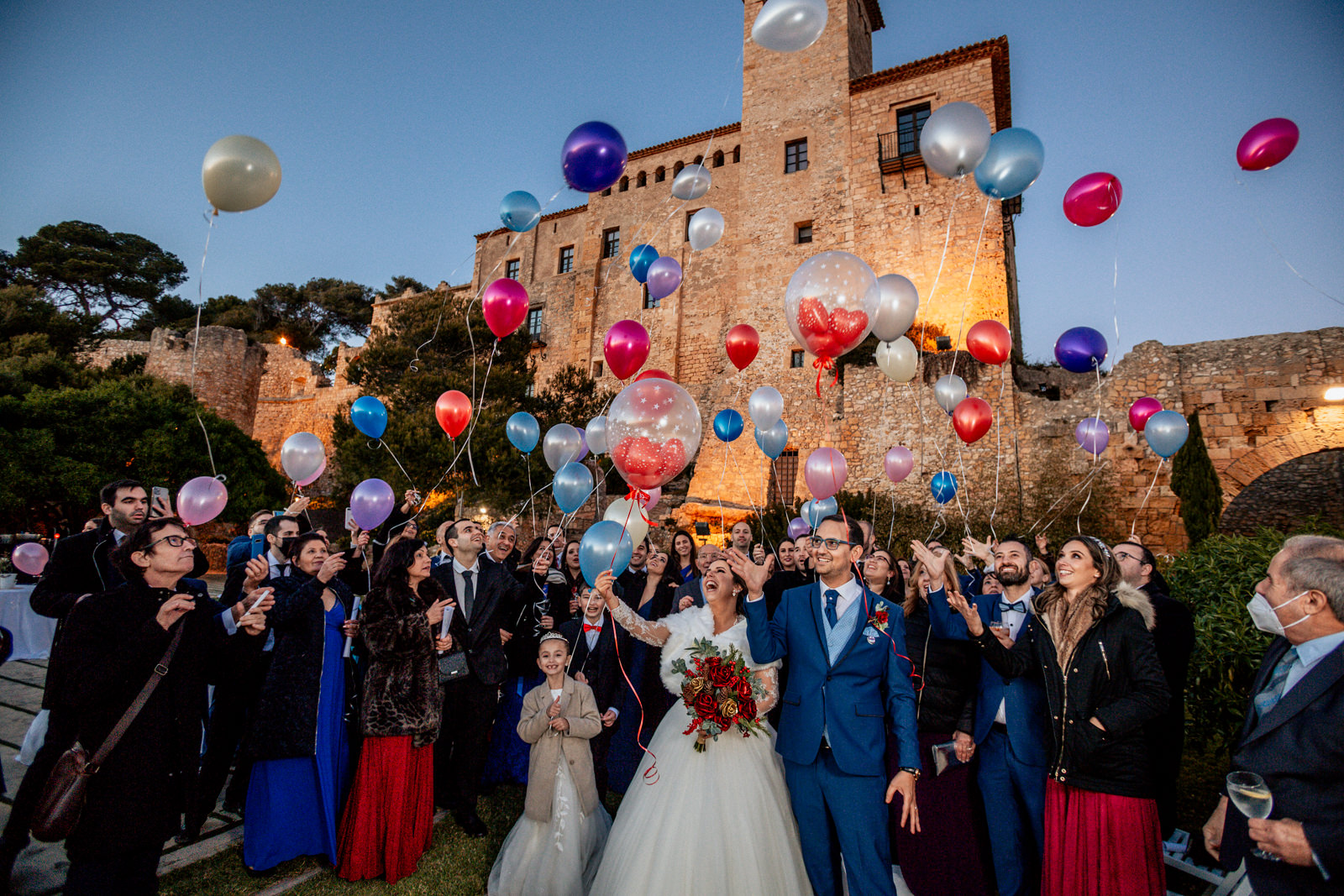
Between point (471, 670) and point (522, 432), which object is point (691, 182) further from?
point (471, 670)

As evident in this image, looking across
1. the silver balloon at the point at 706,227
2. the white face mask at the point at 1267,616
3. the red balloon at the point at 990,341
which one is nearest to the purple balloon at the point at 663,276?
the silver balloon at the point at 706,227

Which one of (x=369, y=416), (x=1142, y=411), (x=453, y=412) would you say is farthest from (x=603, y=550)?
(x=1142, y=411)

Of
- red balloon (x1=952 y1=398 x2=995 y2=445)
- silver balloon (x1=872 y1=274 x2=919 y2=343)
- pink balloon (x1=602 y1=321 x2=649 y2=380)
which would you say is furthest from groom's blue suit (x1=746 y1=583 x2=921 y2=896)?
red balloon (x1=952 y1=398 x2=995 y2=445)

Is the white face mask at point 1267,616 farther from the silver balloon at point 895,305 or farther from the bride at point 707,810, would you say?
the silver balloon at point 895,305

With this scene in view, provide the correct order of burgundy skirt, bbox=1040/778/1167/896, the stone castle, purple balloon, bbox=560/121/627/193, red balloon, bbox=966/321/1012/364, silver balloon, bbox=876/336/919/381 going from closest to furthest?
1. burgundy skirt, bbox=1040/778/1167/896
2. purple balloon, bbox=560/121/627/193
3. red balloon, bbox=966/321/1012/364
4. silver balloon, bbox=876/336/919/381
5. the stone castle

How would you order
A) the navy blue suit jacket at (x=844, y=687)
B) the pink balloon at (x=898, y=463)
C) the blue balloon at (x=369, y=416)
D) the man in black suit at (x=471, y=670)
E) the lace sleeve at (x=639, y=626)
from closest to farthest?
the navy blue suit jacket at (x=844, y=687)
the lace sleeve at (x=639, y=626)
the man in black suit at (x=471, y=670)
the blue balloon at (x=369, y=416)
the pink balloon at (x=898, y=463)

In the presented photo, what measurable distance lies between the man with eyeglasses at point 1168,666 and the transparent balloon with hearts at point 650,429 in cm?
248

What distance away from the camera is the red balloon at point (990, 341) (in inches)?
281

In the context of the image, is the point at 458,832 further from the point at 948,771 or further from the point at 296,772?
the point at 948,771

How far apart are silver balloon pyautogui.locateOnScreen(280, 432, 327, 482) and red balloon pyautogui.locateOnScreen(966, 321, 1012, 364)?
24.7 ft

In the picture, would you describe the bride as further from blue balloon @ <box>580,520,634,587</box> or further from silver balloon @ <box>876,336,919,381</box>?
silver balloon @ <box>876,336,919,381</box>

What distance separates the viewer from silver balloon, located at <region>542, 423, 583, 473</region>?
676 centimetres

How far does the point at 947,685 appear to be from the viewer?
3.07 m

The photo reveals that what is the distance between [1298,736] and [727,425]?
23.7ft
